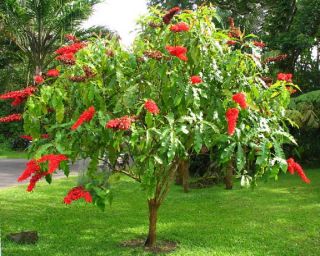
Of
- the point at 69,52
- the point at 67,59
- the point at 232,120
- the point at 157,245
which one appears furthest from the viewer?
the point at 157,245

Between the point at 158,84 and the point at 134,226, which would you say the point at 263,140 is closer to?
the point at 158,84

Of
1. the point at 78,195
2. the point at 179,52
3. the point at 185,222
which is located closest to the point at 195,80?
the point at 179,52

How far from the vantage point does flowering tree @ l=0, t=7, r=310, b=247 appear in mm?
4633

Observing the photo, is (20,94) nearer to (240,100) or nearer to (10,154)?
(240,100)

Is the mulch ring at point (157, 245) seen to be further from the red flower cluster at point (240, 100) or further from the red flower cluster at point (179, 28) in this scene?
the red flower cluster at point (179, 28)

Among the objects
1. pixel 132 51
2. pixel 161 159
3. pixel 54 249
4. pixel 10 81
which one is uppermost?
pixel 10 81

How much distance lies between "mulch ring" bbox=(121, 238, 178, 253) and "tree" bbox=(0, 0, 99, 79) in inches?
482

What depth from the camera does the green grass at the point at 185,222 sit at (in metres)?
6.12

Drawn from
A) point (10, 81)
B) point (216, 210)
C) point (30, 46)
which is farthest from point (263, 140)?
point (10, 81)

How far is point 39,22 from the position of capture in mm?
17234

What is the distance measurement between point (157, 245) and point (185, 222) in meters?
1.54

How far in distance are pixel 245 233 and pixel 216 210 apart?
5.90 feet

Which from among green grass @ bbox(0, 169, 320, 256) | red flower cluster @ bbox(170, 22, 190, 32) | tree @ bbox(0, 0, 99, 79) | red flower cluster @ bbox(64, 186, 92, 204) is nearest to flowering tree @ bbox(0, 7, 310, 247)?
red flower cluster @ bbox(170, 22, 190, 32)

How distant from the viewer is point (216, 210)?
8.75 metres
